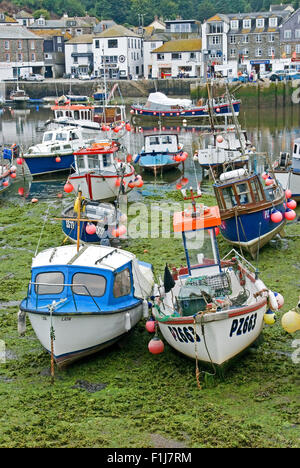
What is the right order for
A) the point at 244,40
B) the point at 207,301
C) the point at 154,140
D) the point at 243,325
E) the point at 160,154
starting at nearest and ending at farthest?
the point at 243,325 → the point at 207,301 → the point at 160,154 → the point at 154,140 → the point at 244,40

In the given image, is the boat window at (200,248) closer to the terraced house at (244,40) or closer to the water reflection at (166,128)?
the water reflection at (166,128)

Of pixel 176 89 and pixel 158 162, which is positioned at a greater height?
pixel 176 89

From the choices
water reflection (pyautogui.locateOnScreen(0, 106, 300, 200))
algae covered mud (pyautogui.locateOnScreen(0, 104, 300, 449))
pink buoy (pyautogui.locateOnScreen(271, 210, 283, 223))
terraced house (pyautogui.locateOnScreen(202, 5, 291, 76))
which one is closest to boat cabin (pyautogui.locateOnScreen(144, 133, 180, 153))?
water reflection (pyautogui.locateOnScreen(0, 106, 300, 200))

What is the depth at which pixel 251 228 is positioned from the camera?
15367 mm

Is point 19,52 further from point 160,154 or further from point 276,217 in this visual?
point 276,217

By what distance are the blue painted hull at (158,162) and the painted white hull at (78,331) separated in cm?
1772

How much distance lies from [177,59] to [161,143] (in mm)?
45427

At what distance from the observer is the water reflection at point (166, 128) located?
26.0 metres

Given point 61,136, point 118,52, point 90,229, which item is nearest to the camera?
point 90,229

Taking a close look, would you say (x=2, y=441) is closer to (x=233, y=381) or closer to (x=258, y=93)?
(x=233, y=381)

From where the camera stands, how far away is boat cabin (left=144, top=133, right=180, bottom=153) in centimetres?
2869

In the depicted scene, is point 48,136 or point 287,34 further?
point 287,34

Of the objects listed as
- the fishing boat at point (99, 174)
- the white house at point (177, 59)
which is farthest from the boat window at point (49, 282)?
the white house at point (177, 59)

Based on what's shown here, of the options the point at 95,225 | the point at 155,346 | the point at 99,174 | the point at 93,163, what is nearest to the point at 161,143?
the point at 93,163
